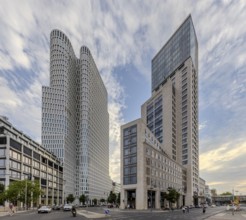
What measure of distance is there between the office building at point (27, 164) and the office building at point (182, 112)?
57.6 metres

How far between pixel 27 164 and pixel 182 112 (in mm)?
85892

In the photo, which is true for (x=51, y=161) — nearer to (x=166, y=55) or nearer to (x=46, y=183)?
(x=46, y=183)

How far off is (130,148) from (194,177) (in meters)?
71.0

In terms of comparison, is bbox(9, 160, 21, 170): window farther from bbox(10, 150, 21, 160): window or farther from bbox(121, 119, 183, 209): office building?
bbox(121, 119, 183, 209): office building

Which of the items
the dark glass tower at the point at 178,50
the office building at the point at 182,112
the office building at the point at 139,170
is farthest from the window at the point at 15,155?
the dark glass tower at the point at 178,50

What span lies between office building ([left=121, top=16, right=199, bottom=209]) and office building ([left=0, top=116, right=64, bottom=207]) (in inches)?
2267

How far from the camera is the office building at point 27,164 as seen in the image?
105144 mm

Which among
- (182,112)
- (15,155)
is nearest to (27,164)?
(15,155)

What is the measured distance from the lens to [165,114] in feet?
546

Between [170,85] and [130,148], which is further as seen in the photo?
[170,85]

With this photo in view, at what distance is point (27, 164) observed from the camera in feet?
408

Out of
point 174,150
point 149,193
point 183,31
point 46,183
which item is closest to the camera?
point 149,193

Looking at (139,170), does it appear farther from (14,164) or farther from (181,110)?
(181,110)

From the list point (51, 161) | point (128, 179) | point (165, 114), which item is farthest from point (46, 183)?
point (165, 114)
